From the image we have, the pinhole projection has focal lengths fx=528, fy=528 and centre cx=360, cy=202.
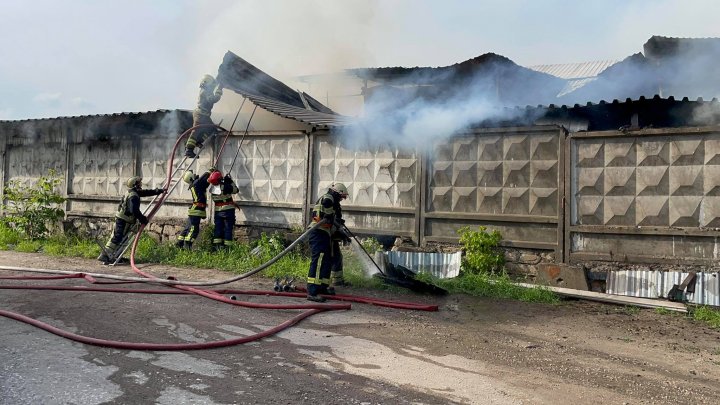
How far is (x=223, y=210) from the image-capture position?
10781 millimetres

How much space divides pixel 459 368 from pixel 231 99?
1289 cm

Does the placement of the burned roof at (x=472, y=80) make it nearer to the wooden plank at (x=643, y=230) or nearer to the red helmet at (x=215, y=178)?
the red helmet at (x=215, y=178)

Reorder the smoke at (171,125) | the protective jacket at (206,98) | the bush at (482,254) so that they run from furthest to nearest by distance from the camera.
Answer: the smoke at (171,125)
the protective jacket at (206,98)
the bush at (482,254)

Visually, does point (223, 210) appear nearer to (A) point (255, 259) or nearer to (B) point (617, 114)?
(A) point (255, 259)

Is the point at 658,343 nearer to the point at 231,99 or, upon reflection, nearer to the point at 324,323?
the point at 324,323

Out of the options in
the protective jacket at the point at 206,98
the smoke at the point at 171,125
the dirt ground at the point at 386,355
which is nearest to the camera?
the dirt ground at the point at 386,355

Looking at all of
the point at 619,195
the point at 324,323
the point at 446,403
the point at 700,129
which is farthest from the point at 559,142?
the point at 446,403

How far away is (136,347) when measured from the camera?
4.68 meters

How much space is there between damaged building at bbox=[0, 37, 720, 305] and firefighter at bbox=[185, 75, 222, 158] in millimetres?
295

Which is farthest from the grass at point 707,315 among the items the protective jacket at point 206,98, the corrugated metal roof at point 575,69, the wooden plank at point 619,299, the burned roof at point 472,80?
→ the corrugated metal roof at point 575,69

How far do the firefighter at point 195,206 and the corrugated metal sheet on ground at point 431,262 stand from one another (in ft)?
13.9

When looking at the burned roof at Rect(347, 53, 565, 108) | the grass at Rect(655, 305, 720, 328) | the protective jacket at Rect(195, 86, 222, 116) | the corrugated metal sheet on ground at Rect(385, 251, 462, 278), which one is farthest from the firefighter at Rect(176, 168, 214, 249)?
the grass at Rect(655, 305, 720, 328)

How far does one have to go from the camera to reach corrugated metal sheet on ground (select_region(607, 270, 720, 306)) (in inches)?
274

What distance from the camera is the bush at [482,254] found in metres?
8.55
